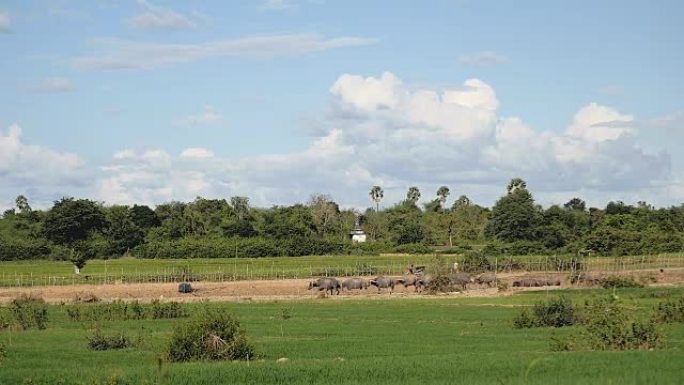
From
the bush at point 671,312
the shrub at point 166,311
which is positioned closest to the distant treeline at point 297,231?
the shrub at point 166,311

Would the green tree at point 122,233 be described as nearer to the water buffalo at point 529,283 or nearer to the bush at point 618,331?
the water buffalo at point 529,283

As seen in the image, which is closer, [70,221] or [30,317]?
[30,317]

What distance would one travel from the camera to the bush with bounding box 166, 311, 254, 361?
85.0ft

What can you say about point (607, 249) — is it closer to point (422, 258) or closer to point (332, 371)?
point (422, 258)

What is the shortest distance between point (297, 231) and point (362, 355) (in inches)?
3952

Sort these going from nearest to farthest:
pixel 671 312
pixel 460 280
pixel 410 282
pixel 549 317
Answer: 1. pixel 671 312
2. pixel 549 317
3. pixel 460 280
4. pixel 410 282

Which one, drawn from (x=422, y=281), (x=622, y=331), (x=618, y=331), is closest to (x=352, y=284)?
(x=422, y=281)

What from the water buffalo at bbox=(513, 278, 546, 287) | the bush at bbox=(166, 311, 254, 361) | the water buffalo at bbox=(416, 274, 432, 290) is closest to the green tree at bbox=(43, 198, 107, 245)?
the water buffalo at bbox=(416, 274, 432, 290)

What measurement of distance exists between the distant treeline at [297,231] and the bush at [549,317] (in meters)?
63.6

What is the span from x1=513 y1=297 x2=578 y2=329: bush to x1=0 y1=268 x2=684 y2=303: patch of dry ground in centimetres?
2792

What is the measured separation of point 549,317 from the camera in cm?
3728

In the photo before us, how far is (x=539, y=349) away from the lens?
2752 cm

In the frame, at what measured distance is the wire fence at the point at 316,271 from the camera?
3201 inches

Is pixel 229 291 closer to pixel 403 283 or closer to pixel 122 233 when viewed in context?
pixel 403 283
